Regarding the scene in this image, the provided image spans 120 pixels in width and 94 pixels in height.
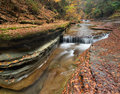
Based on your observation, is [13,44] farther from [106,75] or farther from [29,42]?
[106,75]

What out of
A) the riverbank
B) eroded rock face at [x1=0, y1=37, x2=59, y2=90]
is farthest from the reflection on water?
A: eroded rock face at [x1=0, y1=37, x2=59, y2=90]

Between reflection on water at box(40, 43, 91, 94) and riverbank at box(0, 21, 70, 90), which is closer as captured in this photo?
riverbank at box(0, 21, 70, 90)

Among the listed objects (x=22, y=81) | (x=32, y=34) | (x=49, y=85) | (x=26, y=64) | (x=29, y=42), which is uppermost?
(x=32, y=34)

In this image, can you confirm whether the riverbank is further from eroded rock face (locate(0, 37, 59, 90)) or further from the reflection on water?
the reflection on water

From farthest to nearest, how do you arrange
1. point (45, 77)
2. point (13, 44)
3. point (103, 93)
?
point (45, 77) → point (13, 44) → point (103, 93)

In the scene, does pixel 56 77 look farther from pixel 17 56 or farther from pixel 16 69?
pixel 17 56

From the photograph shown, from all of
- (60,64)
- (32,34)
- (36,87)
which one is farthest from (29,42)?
(60,64)

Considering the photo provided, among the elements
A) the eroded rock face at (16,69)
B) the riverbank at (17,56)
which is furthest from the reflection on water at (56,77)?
the eroded rock face at (16,69)

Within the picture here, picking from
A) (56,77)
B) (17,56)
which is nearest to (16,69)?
(17,56)

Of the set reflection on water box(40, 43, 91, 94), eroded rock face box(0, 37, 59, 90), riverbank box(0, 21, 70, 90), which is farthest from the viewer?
reflection on water box(40, 43, 91, 94)

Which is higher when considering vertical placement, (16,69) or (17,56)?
(17,56)

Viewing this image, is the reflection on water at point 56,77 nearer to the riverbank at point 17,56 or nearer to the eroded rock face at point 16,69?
the riverbank at point 17,56

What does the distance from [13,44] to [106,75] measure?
4096mm

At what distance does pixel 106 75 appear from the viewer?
8.23ft
